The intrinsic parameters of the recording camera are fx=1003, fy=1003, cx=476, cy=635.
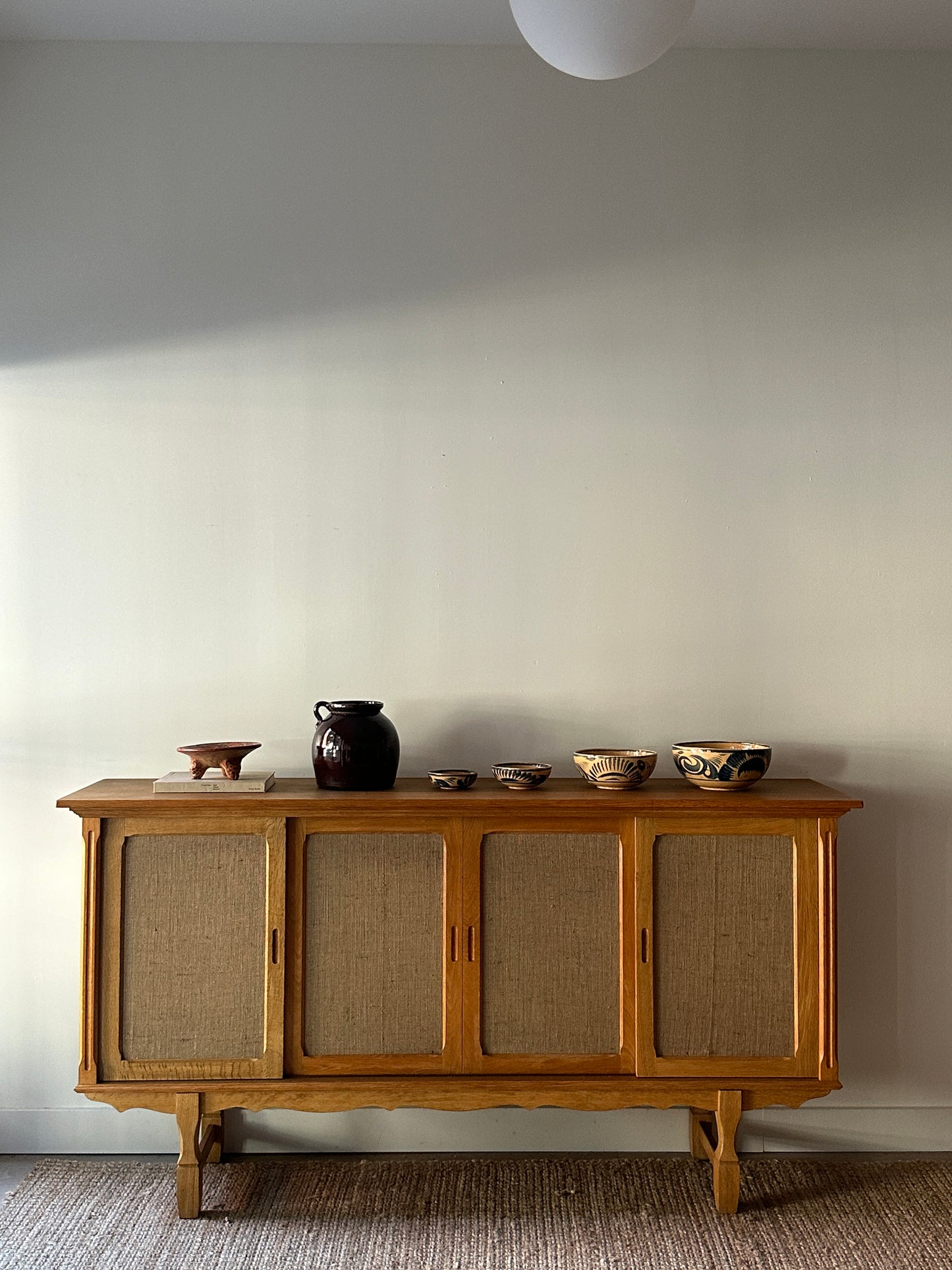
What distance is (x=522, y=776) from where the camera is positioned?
225 centimetres

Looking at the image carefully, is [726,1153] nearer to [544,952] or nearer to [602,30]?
[544,952]

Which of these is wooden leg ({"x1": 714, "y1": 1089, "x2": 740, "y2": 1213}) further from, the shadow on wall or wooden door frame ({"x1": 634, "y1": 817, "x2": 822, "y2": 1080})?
the shadow on wall

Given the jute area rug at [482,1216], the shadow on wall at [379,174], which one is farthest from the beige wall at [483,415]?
the jute area rug at [482,1216]

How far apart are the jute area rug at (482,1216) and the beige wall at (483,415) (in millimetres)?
632

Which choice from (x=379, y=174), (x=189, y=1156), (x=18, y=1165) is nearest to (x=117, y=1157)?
(x=18, y=1165)

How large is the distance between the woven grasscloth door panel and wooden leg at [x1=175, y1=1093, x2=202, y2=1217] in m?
0.59

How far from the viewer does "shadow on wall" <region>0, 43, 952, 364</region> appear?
8.32 ft

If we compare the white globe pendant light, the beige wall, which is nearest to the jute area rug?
the beige wall

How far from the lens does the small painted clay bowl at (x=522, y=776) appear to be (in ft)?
7.38

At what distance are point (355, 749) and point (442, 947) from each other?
468 mm

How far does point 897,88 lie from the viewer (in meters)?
2.57

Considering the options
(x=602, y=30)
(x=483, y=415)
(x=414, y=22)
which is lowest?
(x=483, y=415)

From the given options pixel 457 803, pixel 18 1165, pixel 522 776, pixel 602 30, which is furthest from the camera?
pixel 18 1165

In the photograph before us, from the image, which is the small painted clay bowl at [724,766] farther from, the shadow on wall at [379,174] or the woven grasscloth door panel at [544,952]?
the shadow on wall at [379,174]
